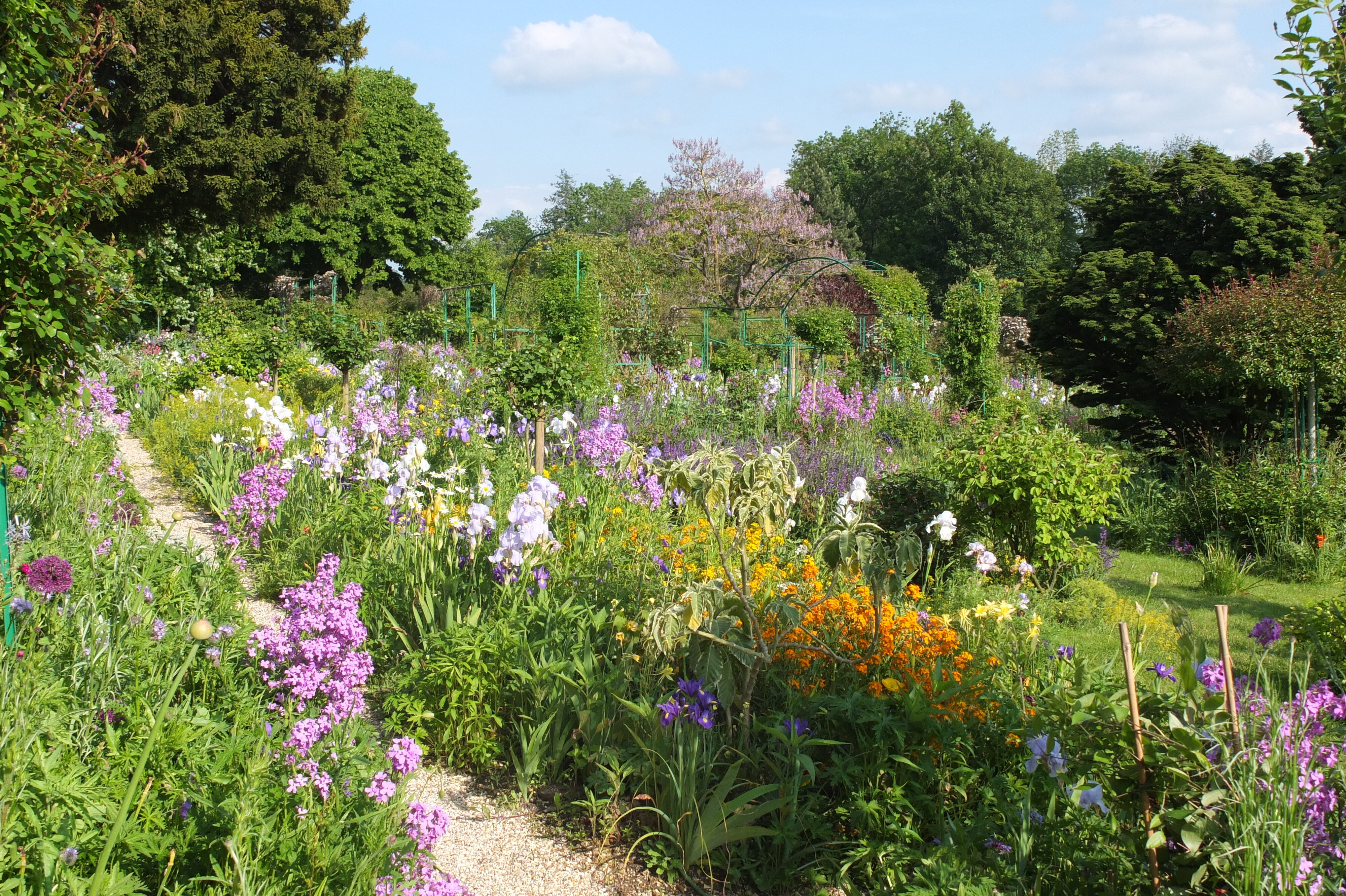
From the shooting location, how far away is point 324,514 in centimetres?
487

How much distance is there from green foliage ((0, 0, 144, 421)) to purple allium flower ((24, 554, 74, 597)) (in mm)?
581

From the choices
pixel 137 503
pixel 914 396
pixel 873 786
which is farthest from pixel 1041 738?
pixel 914 396

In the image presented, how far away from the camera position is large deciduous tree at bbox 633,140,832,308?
2538 centimetres

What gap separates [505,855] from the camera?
8.63 ft

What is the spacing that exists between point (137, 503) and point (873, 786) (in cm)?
452

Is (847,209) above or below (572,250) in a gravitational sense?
above

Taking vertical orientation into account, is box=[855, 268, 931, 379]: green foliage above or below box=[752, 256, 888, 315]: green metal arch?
below

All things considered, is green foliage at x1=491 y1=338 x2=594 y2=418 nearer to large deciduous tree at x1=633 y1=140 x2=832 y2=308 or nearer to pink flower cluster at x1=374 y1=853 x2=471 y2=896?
pink flower cluster at x1=374 y1=853 x2=471 y2=896

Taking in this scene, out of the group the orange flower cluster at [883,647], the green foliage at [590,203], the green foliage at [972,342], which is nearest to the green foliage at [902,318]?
the green foliage at [972,342]

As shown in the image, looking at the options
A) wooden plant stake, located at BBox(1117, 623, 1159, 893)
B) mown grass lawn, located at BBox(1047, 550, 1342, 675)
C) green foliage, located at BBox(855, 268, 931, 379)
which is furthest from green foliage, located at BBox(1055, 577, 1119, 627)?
green foliage, located at BBox(855, 268, 931, 379)

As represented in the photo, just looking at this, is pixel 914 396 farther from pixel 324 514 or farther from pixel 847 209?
pixel 847 209

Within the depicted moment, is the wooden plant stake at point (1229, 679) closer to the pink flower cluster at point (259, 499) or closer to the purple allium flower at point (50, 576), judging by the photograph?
the purple allium flower at point (50, 576)

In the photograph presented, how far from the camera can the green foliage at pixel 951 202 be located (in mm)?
34844

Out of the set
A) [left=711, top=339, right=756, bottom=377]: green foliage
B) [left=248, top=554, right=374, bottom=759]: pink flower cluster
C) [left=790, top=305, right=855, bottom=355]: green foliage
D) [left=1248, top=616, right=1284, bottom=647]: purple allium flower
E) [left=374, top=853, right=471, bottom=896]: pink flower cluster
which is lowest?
[left=374, top=853, right=471, bottom=896]: pink flower cluster
